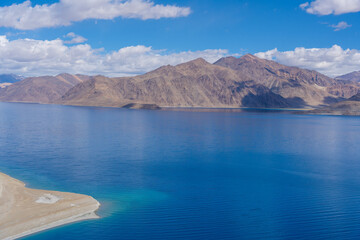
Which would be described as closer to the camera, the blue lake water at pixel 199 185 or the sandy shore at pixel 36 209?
the sandy shore at pixel 36 209

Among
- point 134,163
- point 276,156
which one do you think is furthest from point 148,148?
point 276,156

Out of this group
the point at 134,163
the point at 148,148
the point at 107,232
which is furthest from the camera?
the point at 148,148

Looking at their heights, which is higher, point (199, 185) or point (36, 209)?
point (36, 209)

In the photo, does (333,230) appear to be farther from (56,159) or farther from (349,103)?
(349,103)

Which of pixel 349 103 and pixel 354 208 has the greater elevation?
pixel 349 103

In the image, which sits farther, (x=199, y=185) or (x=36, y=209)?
(x=199, y=185)

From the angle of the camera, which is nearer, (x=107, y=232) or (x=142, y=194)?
(x=107, y=232)
